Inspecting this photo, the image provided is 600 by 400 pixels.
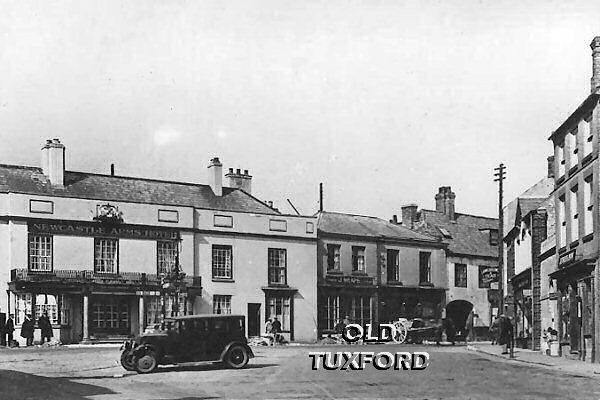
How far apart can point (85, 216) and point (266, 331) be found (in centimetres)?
958

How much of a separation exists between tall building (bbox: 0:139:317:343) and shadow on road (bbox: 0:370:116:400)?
17.7 meters

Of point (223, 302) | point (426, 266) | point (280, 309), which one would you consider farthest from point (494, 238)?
point (223, 302)

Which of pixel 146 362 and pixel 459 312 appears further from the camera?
pixel 459 312

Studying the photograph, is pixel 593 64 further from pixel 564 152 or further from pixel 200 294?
pixel 200 294

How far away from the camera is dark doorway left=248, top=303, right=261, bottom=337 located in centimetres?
4247

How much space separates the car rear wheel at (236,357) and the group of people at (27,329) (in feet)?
46.3

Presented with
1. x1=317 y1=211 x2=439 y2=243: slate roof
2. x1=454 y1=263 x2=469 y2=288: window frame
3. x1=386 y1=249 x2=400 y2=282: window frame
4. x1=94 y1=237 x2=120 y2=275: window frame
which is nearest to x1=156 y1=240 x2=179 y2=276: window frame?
x1=94 y1=237 x2=120 y2=275: window frame

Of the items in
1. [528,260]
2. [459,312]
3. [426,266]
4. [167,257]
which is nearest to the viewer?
[528,260]

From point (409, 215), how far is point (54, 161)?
23165 millimetres

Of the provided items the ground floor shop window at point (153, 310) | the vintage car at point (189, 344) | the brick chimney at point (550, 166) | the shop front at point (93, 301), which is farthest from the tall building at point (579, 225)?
the ground floor shop window at point (153, 310)

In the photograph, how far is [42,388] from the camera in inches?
681

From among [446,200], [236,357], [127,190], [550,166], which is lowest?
[236,357]

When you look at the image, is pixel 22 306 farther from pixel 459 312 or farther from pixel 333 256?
pixel 459 312

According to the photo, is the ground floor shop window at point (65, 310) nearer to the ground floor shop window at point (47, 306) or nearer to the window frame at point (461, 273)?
the ground floor shop window at point (47, 306)
